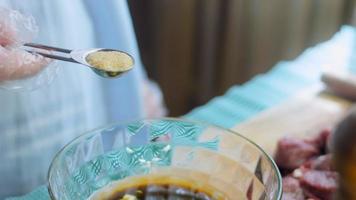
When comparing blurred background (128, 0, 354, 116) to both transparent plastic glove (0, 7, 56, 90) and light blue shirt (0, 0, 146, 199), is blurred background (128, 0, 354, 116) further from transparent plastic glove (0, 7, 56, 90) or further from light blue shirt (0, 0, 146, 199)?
transparent plastic glove (0, 7, 56, 90)

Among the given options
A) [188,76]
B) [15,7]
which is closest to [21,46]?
[15,7]

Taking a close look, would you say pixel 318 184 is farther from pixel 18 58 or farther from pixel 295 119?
pixel 18 58

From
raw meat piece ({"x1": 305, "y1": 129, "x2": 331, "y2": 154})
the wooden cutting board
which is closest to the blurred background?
the wooden cutting board

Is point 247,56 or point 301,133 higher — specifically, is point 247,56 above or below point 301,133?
below

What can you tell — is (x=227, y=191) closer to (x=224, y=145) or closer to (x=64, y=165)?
(x=224, y=145)

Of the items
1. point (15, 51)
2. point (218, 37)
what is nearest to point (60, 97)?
point (15, 51)

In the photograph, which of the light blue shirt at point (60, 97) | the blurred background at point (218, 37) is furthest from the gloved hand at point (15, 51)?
the blurred background at point (218, 37)

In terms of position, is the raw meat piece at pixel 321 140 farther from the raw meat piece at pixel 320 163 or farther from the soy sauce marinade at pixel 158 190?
the soy sauce marinade at pixel 158 190

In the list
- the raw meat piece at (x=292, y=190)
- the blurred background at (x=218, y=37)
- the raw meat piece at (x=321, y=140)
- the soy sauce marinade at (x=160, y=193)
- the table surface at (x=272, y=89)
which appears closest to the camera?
the soy sauce marinade at (x=160, y=193)
